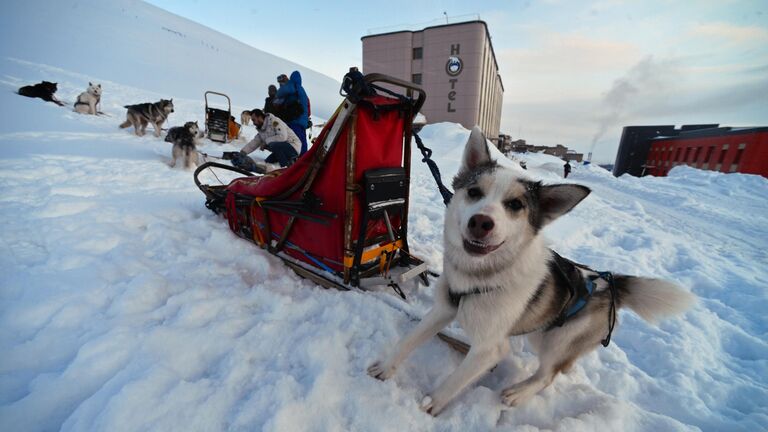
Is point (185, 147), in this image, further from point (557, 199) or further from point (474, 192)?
point (557, 199)

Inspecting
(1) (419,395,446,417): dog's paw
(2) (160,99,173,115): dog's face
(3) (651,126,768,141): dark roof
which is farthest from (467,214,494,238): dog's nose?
(3) (651,126,768,141): dark roof

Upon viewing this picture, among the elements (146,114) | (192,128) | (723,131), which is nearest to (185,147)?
(192,128)

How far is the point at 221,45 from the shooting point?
5684 centimetres

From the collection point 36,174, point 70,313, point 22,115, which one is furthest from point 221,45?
point 70,313

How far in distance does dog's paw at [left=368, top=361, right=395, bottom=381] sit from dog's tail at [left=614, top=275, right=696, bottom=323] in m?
1.61

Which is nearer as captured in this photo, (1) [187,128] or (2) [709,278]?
(2) [709,278]

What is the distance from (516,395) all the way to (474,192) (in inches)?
51.6

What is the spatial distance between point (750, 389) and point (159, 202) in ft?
20.1

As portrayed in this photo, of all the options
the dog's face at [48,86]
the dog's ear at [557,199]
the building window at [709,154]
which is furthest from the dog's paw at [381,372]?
the building window at [709,154]

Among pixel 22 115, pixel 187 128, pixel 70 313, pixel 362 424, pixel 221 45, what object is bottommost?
pixel 362 424

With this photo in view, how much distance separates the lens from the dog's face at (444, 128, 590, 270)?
150 centimetres

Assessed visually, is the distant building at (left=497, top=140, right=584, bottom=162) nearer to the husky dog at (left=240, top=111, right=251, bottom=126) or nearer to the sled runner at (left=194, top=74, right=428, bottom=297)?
the husky dog at (left=240, top=111, right=251, bottom=126)

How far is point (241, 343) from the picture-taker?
5.90 ft

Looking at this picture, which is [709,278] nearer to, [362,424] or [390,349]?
[390,349]
